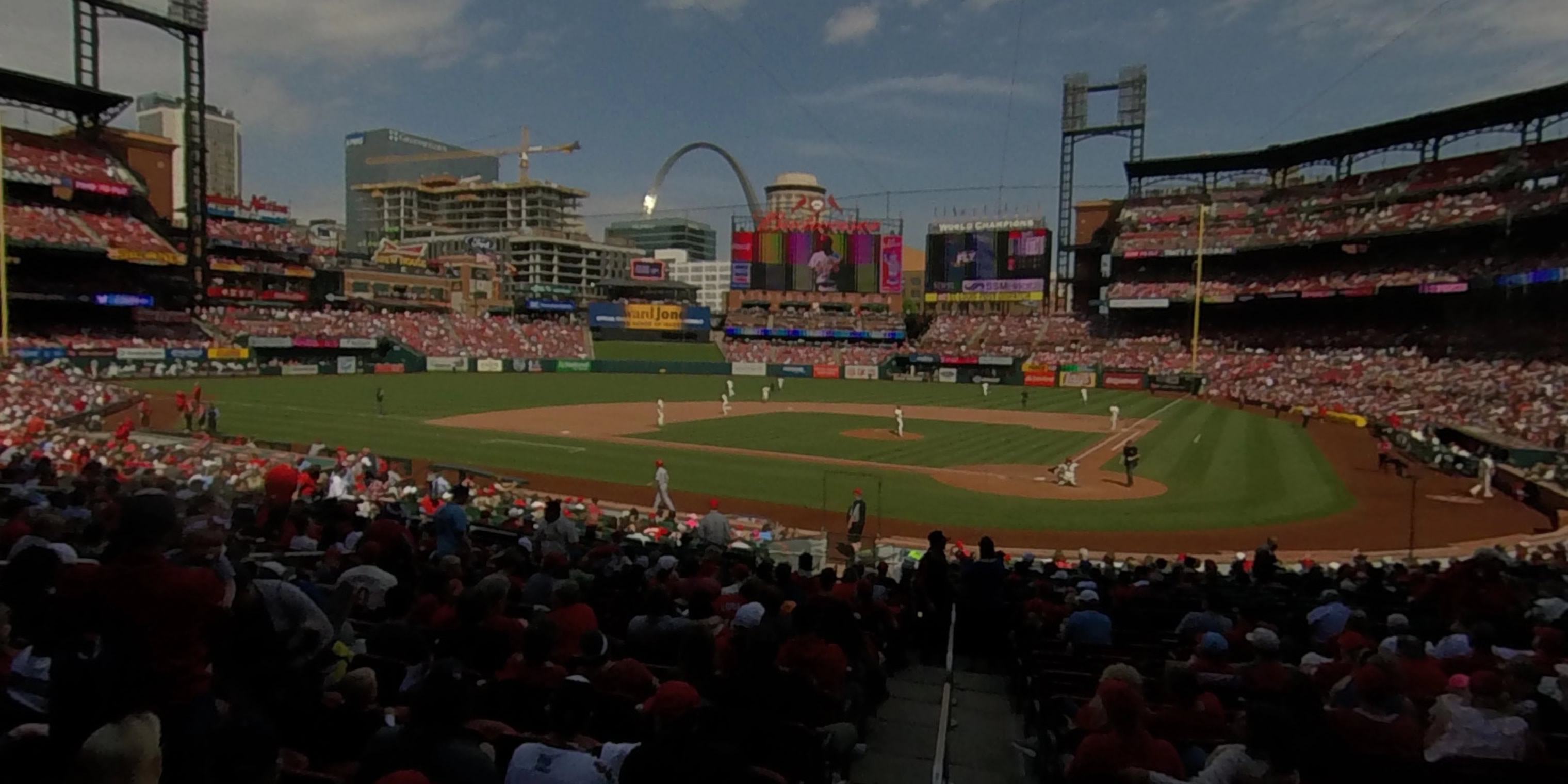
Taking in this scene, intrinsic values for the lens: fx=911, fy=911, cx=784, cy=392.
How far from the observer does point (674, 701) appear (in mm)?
4320

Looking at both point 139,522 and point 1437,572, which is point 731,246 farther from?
point 139,522

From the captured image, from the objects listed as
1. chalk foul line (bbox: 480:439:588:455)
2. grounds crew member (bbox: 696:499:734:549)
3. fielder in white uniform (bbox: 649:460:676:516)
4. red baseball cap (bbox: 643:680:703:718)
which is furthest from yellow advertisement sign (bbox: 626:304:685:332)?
red baseball cap (bbox: 643:680:703:718)

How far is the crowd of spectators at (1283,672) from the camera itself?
4383 millimetres

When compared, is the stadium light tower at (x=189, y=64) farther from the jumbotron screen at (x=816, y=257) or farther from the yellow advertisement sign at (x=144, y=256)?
the jumbotron screen at (x=816, y=257)

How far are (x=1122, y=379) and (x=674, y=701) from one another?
231 ft

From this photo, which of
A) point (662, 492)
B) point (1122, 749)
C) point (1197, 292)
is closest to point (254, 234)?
point (1197, 292)

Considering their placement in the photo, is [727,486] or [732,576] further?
[727,486]

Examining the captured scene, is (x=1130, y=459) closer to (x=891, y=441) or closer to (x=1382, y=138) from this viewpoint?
(x=891, y=441)

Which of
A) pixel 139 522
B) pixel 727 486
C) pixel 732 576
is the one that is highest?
pixel 139 522

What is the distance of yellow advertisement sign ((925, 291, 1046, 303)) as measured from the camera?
88500 millimetres

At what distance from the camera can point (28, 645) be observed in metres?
5.04

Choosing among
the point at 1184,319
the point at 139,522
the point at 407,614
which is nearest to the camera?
the point at 139,522

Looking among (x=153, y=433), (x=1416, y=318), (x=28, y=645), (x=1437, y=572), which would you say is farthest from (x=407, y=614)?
(x=1416, y=318)

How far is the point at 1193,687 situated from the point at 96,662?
5386 millimetres
